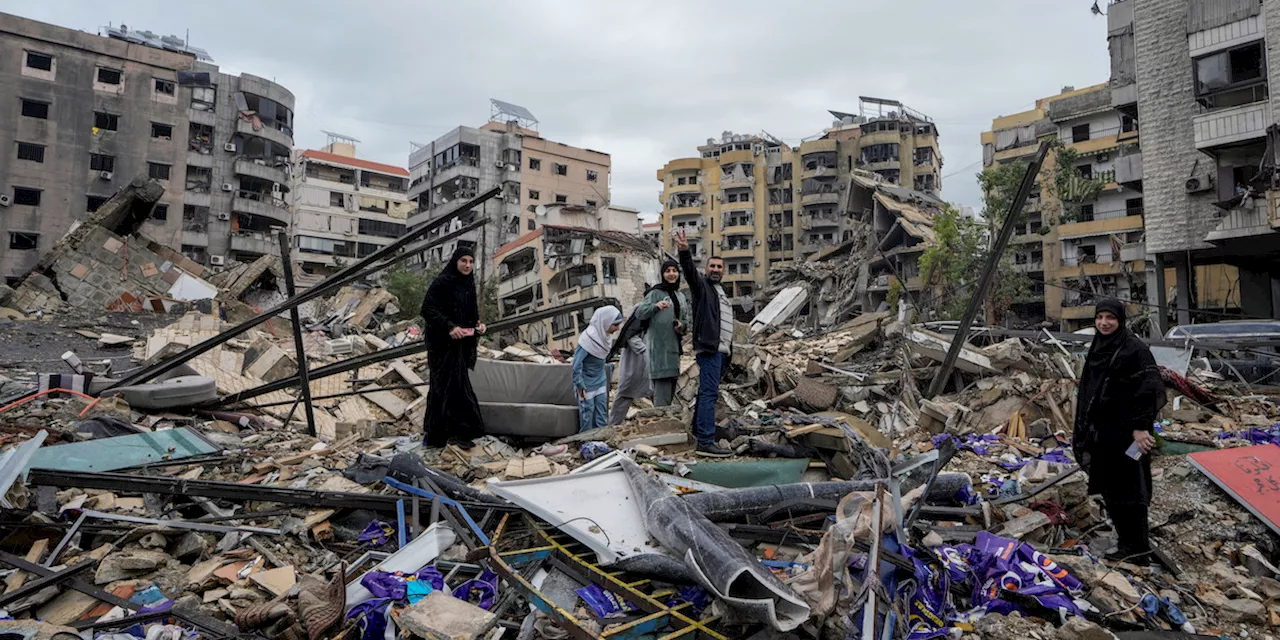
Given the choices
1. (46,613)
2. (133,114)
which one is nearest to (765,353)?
(46,613)

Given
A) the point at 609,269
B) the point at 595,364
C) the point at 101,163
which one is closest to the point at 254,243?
the point at 101,163

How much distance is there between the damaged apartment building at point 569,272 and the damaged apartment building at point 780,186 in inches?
585

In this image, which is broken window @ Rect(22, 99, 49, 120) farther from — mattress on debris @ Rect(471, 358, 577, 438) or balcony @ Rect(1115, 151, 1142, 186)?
balcony @ Rect(1115, 151, 1142, 186)

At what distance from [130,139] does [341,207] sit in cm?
2015

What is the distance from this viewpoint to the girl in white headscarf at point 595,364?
22.4 ft

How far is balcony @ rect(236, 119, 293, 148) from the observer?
36000 mm

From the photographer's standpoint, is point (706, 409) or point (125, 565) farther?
point (706, 409)

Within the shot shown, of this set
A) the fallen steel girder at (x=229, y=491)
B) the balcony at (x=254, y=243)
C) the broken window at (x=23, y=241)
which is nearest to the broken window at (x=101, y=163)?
the broken window at (x=23, y=241)

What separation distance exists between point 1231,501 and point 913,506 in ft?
7.52

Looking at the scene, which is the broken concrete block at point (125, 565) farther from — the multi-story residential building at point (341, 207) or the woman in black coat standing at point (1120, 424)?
the multi-story residential building at point (341, 207)

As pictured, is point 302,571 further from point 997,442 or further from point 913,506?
point 997,442

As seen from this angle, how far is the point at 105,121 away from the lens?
32.7 meters

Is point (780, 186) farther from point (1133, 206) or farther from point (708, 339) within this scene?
point (708, 339)

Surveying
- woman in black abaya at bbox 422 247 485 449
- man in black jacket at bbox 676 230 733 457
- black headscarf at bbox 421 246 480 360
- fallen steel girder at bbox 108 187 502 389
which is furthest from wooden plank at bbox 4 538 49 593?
man in black jacket at bbox 676 230 733 457
